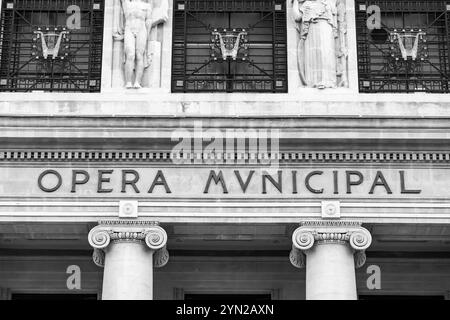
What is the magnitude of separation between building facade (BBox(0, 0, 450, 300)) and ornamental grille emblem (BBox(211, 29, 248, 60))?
0.04 m

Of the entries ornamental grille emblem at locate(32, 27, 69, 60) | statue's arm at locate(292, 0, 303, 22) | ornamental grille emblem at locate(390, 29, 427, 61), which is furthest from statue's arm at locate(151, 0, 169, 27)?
ornamental grille emblem at locate(390, 29, 427, 61)

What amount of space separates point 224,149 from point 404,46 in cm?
558

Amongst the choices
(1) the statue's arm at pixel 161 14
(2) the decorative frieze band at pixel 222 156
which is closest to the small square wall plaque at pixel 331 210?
(2) the decorative frieze band at pixel 222 156

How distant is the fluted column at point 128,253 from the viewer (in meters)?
28.9

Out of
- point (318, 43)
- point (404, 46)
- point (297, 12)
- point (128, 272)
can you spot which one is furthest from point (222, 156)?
point (404, 46)

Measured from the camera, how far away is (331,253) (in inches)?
1149

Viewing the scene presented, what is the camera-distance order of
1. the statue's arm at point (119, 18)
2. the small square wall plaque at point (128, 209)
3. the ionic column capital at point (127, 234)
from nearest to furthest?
the ionic column capital at point (127, 234) → the small square wall plaque at point (128, 209) → the statue's arm at point (119, 18)

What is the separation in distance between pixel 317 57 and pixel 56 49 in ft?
21.0

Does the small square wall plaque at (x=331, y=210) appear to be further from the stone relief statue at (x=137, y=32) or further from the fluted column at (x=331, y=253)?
the stone relief statue at (x=137, y=32)

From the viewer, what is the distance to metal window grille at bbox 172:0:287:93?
31.7 meters

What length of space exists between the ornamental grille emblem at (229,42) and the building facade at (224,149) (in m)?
0.04
